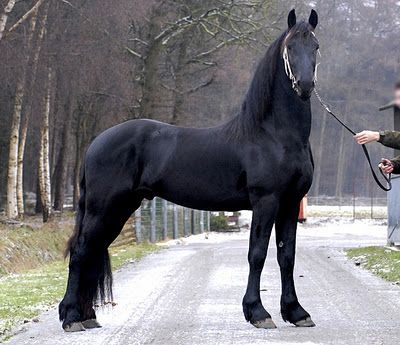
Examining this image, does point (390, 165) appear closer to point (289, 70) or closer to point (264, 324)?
point (289, 70)

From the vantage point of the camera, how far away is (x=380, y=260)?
18.7 metres

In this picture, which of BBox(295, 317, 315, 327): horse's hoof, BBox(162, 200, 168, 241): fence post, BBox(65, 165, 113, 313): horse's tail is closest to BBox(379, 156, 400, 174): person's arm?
Answer: BBox(295, 317, 315, 327): horse's hoof

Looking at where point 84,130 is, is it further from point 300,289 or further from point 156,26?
point 300,289

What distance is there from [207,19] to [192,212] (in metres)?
7.60

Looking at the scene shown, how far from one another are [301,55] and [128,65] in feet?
94.3

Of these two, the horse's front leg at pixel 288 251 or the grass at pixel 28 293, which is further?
the grass at pixel 28 293

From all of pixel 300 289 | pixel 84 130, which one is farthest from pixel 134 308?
pixel 84 130

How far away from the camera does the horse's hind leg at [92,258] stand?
9539mm

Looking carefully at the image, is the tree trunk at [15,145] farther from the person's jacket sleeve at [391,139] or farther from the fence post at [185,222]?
the person's jacket sleeve at [391,139]

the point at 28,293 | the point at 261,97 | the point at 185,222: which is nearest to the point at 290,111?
→ the point at 261,97

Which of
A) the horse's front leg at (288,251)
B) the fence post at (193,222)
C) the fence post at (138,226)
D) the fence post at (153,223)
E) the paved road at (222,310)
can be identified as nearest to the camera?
the paved road at (222,310)

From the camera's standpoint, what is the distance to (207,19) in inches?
1473

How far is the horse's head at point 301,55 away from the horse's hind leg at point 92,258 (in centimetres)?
211

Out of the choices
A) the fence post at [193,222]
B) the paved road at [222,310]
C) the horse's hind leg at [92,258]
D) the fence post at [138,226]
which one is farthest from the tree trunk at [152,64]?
the horse's hind leg at [92,258]
